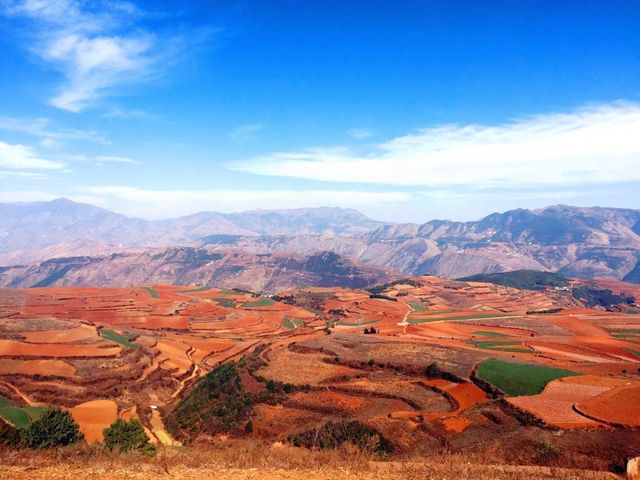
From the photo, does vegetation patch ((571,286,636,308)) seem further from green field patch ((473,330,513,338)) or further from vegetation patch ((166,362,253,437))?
vegetation patch ((166,362,253,437))

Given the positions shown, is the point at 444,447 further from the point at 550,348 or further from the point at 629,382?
the point at 550,348

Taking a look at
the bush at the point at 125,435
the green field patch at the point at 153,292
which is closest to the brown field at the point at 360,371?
the bush at the point at 125,435

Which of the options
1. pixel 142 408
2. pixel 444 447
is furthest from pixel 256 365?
pixel 444 447

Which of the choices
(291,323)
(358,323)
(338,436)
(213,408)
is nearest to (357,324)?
(358,323)

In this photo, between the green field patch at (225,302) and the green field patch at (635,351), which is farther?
the green field patch at (225,302)

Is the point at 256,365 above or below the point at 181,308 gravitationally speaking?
above

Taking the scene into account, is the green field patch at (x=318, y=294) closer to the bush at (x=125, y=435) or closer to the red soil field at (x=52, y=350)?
the red soil field at (x=52, y=350)

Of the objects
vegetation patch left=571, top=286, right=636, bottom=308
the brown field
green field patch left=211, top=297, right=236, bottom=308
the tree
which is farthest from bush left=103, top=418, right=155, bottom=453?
vegetation patch left=571, top=286, right=636, bottom=308
